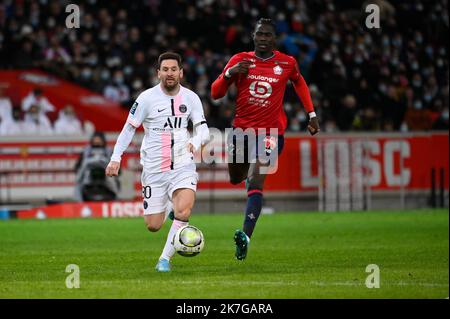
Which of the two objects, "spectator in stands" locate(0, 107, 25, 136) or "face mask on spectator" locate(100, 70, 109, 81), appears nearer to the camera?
"spectator in stands" locate(0, 107, 25, 136)

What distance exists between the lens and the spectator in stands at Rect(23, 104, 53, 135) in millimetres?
26250

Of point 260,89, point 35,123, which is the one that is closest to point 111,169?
point 260,89

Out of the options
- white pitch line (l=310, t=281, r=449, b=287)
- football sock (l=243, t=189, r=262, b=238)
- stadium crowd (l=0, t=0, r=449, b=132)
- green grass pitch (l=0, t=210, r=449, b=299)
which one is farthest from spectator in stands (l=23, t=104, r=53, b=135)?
white pitch line (l=310, t=281, r=449, b=287)

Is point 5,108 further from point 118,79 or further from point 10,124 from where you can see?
point 118,79

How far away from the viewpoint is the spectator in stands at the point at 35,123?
26.2m

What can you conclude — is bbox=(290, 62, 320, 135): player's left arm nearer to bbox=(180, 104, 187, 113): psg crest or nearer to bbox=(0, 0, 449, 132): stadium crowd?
bbox=(180, 104, 187, 113): psg crest

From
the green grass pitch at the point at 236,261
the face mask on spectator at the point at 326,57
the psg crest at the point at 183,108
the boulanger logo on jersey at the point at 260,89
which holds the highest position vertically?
the face mask on spectator at the point at 326,57

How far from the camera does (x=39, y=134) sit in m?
26.0

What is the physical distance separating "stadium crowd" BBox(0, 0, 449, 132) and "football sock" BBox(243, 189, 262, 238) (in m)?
14.2

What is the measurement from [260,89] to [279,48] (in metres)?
16.9

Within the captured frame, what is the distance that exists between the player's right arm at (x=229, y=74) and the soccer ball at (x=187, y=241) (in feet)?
7.99

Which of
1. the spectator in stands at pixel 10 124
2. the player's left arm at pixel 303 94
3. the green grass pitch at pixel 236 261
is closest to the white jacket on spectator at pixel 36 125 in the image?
the spectator in stands at pixel 10 124

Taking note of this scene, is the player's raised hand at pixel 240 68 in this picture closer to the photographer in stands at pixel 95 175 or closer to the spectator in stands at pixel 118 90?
the photographer in stands at pixel 95 175
